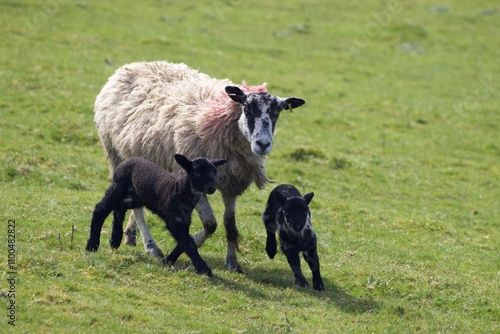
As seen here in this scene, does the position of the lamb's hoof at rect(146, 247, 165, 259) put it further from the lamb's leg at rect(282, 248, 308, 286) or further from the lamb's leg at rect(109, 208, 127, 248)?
the lamb's leg at rect(282, 248, 308, 286)

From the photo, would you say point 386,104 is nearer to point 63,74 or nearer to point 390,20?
point 63,74

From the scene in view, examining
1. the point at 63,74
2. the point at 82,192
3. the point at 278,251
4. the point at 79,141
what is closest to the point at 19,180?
the point at 82,192

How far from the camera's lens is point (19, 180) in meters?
15.9

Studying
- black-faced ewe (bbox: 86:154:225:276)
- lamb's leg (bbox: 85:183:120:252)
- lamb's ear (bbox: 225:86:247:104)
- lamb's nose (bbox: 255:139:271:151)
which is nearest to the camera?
black-faced ewe (bbox: 86:154:225:276)

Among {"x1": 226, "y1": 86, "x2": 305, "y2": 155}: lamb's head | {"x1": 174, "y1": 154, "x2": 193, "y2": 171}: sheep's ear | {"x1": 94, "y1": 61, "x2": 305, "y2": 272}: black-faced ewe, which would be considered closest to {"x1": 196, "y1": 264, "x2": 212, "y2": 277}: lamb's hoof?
{"x1": 94, "y1": 61, "x2": 305, "y2": 272}: black-faced ewe

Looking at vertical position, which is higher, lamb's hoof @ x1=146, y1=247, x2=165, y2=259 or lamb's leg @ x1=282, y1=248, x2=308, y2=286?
lamb's leg @ x1=282, y1=248, x2=308, y2=286

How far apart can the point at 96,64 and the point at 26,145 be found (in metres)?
9.48

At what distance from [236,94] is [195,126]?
0.91 metres

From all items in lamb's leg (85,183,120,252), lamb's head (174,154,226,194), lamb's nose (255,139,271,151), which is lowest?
lamb's leg (85,183,120,252)

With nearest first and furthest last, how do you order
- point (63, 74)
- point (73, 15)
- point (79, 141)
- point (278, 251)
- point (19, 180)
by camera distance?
point (278, 251)
point (19, 180)
point (79, 141)
point (63, 74)
point (73, 15)

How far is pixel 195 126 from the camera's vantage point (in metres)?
12.3

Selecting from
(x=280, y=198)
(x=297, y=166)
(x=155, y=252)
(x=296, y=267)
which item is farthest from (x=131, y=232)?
(x=297, y=166)

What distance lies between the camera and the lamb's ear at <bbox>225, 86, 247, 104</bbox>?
11.8 meters

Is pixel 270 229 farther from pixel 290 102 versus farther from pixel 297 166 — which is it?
pixel 297 166
